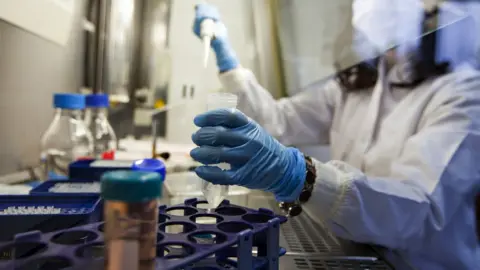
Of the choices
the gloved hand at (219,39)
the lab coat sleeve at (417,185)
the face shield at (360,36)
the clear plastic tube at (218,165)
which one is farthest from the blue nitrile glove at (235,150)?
the gloved hand at (219,39)

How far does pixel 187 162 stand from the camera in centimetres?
165

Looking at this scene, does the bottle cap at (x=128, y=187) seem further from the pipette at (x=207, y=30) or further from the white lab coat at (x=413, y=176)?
the pipette at (x=207, y=30)

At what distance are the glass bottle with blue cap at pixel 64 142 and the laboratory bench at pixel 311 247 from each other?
0.45 metres

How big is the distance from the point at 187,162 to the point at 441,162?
922 millimetres

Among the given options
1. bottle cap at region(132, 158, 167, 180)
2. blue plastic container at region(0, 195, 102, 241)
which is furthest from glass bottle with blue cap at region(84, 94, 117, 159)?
blue plastic container at region(0, 195, 102, 241)

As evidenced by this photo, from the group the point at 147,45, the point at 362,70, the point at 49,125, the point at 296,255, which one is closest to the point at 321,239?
the point at 296,255

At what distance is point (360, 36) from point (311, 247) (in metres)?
0.84

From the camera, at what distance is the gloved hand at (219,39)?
1646 millimetres

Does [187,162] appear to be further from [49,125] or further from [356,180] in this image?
[356,180]

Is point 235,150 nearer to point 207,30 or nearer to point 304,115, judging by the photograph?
point 207,30

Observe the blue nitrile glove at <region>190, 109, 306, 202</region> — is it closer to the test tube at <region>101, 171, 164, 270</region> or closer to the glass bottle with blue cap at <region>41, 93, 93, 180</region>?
the test tube at <region>101, 171, 164, 270</region>

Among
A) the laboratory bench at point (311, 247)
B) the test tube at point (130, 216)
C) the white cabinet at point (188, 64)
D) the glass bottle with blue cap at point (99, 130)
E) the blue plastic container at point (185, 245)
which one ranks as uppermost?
the white cabinet at point (188, 64)

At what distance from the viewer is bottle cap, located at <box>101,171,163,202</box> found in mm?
421

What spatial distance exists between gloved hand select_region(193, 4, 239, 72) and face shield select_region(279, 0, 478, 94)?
29cm
